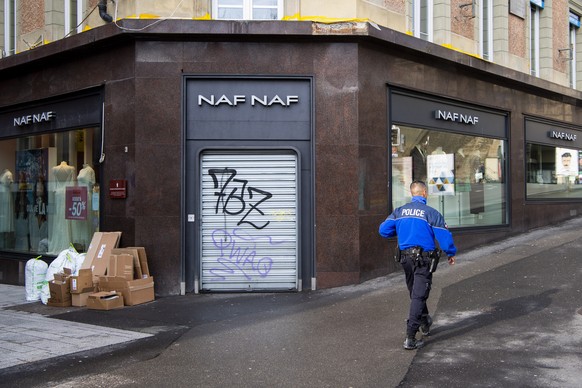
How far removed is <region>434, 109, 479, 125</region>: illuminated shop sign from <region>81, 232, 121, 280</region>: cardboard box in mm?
6382

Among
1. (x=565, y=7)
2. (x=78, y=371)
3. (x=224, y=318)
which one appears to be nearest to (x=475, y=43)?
(x=565, y=7)

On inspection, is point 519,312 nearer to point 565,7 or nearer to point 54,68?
point 54,68

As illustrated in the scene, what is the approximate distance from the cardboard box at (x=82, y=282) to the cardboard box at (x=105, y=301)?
0.77 ft

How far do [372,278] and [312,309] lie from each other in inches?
79.9

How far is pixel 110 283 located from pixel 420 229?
5085 millimetres

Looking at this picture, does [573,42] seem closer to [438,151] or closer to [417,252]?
[438,151]

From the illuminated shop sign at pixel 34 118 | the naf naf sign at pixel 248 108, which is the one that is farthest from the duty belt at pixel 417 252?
the illuminated shop sign at pixel 34 118

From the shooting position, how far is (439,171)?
39.2 feet

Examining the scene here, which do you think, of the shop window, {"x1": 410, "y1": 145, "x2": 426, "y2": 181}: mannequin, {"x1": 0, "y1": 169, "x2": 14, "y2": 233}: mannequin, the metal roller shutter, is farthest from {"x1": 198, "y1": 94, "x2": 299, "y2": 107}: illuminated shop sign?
the shop window

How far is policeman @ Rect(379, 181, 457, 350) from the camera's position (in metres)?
5.99

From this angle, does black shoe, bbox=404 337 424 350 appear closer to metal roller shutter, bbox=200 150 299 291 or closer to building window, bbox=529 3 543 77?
metal roller shutter, bbox=200 150 299 291

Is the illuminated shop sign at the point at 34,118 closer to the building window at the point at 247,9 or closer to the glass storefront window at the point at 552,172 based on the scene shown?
the building window at the point at 247,9

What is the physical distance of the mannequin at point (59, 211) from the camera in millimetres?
11414

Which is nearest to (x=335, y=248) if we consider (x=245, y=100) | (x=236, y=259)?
(x=236, y=259)
